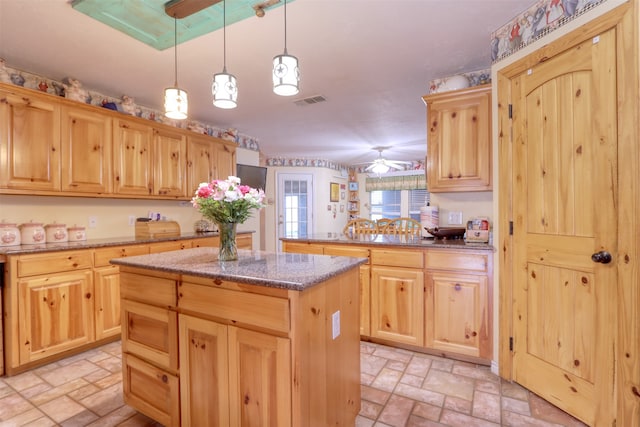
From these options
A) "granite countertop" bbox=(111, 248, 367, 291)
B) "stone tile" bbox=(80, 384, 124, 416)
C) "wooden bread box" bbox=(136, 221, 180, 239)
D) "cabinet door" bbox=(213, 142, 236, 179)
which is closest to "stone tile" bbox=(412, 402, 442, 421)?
"granite countertop" bbox=(111, 248, 367, 291)

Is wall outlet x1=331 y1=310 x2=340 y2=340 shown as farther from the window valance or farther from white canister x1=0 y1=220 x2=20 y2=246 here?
the window valance

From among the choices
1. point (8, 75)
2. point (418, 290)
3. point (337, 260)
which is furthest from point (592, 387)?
point (8, 75)

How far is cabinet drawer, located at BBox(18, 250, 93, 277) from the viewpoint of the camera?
227 centimetres

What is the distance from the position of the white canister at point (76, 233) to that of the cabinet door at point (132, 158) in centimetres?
47

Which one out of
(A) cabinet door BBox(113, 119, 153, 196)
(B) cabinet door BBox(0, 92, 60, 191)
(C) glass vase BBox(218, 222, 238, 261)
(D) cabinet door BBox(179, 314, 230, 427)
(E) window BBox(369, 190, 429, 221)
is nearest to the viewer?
(D) cabinet door BBox(179, 314, 230, 427)

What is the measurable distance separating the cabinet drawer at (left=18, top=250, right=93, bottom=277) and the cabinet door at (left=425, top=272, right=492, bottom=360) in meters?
2.83

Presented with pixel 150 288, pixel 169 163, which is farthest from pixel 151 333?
pixel 169 163

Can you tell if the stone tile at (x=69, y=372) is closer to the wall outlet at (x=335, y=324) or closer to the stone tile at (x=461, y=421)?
the wall outlet at (x=335, y=324)

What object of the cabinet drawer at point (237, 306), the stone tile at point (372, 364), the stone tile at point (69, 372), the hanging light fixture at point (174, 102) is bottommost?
the stone tile at point (372, 364)

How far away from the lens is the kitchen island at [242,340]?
1220mm

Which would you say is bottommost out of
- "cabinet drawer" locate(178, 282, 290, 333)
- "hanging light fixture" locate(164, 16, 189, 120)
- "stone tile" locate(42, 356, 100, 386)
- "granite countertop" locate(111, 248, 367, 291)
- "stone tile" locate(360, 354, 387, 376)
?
"stone tile" locate(360, 354, 387, 376)

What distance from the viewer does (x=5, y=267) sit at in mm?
2248

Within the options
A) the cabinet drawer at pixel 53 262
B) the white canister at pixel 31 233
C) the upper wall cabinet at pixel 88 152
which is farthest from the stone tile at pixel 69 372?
the upper wall cabinet at pixel 88 152

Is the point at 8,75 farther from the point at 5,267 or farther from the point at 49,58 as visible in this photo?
the point at 5,267
